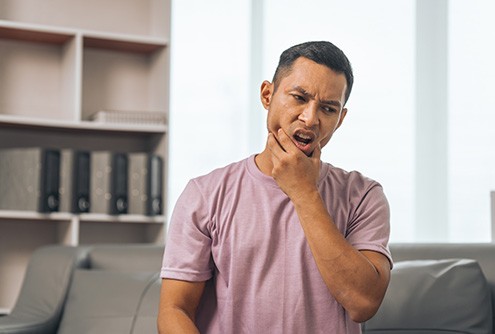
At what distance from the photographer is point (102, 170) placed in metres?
3.82

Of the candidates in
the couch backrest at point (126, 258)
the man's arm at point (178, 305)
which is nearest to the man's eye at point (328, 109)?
the man's arm at point (178, 305)

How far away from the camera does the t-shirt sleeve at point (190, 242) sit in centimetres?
158

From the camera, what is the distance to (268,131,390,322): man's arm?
1.46m

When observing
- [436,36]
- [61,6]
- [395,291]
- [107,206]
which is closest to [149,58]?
[61,6]

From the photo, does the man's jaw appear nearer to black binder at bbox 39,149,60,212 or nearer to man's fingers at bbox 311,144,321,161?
man's fingers at bbox 311,144,321,161

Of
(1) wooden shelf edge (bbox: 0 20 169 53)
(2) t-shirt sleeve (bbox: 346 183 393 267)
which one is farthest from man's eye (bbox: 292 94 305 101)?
(1) wooden shelf edge (bbox: 0 20 169 53)

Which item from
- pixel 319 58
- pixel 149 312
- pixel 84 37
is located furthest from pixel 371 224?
pixel 84 37

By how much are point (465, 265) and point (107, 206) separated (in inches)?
74.7

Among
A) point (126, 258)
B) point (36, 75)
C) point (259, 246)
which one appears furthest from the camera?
point (36, 75)

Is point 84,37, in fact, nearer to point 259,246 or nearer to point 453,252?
point 453,252

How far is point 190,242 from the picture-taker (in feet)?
5.24

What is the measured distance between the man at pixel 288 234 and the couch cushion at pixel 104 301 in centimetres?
104

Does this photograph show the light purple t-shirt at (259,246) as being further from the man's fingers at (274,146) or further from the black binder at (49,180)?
the black binder at (49,180)

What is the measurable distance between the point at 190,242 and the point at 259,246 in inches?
5.2
